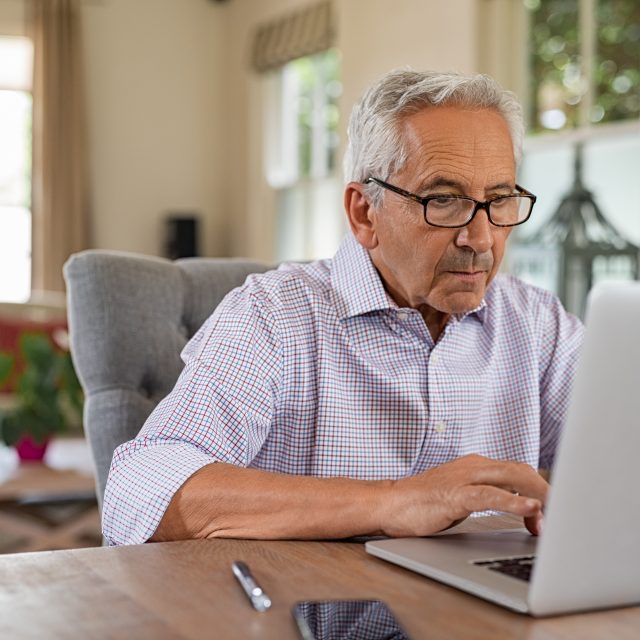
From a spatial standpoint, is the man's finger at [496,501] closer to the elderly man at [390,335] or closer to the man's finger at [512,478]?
the man's finger at [512,478]

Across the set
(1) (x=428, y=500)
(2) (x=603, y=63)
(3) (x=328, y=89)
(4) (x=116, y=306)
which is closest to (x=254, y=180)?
(3) (x=328, y=89)

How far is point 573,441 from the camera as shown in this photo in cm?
72

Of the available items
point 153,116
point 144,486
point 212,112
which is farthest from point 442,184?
point 212,112

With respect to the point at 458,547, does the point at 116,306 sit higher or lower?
higher

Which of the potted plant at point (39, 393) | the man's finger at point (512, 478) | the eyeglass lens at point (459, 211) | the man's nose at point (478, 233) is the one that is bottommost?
the potted plant at point (39, 393)

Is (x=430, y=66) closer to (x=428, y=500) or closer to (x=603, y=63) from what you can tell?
(x=603, y=63)

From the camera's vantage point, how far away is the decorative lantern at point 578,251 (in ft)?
14.4

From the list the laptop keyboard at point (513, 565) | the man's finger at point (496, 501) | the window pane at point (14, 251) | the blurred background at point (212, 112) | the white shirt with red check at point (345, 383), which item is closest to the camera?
the laptop keyboard at point (513, 565)

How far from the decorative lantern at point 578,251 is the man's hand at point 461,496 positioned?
3431 mm

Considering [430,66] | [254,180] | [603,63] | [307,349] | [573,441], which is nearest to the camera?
[573,441]

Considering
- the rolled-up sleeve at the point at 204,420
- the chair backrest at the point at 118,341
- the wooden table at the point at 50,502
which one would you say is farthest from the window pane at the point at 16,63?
the rolled-up sleeve at the point at 204,420

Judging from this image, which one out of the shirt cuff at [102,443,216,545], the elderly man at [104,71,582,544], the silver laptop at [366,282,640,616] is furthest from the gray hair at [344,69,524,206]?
the silver laptop at [366,282,640,616]

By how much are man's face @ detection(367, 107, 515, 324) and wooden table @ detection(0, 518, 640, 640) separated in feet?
1.69

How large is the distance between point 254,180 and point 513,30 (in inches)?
100
